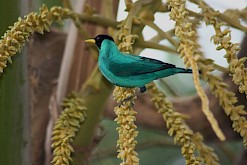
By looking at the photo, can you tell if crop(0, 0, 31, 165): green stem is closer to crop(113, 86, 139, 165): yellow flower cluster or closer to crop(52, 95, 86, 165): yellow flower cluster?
crop(52, 95, 86, 165): yellow flower cluster

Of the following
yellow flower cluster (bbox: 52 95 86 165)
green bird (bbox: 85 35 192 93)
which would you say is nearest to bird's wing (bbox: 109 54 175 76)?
green bird (bbox: 85 35 192 93)

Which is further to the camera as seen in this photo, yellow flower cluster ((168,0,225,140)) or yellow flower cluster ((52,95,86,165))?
yellow flower cluster ((52,95,86,165))

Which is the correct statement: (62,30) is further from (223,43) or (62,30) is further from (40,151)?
(223,43)

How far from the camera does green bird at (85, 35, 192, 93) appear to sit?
1.72 ft

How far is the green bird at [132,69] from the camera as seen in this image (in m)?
0.52

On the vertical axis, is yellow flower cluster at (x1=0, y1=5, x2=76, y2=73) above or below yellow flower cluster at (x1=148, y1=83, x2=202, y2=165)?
above

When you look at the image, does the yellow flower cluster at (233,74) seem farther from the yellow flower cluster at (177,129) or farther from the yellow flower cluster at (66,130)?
the yellow flower cluster at (66,130)

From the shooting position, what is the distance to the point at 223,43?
50 cm

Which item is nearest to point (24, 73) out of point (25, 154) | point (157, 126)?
point (25, 154)

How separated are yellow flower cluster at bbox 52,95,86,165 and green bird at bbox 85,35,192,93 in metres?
0.10

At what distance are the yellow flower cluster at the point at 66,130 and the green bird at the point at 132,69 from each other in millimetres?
97

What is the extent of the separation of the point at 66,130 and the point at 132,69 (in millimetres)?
138

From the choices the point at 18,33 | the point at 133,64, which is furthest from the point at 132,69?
the point at 18,33

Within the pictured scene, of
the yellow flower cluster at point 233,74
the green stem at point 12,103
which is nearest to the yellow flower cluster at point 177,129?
the yellow flower cluster at point 233,74
